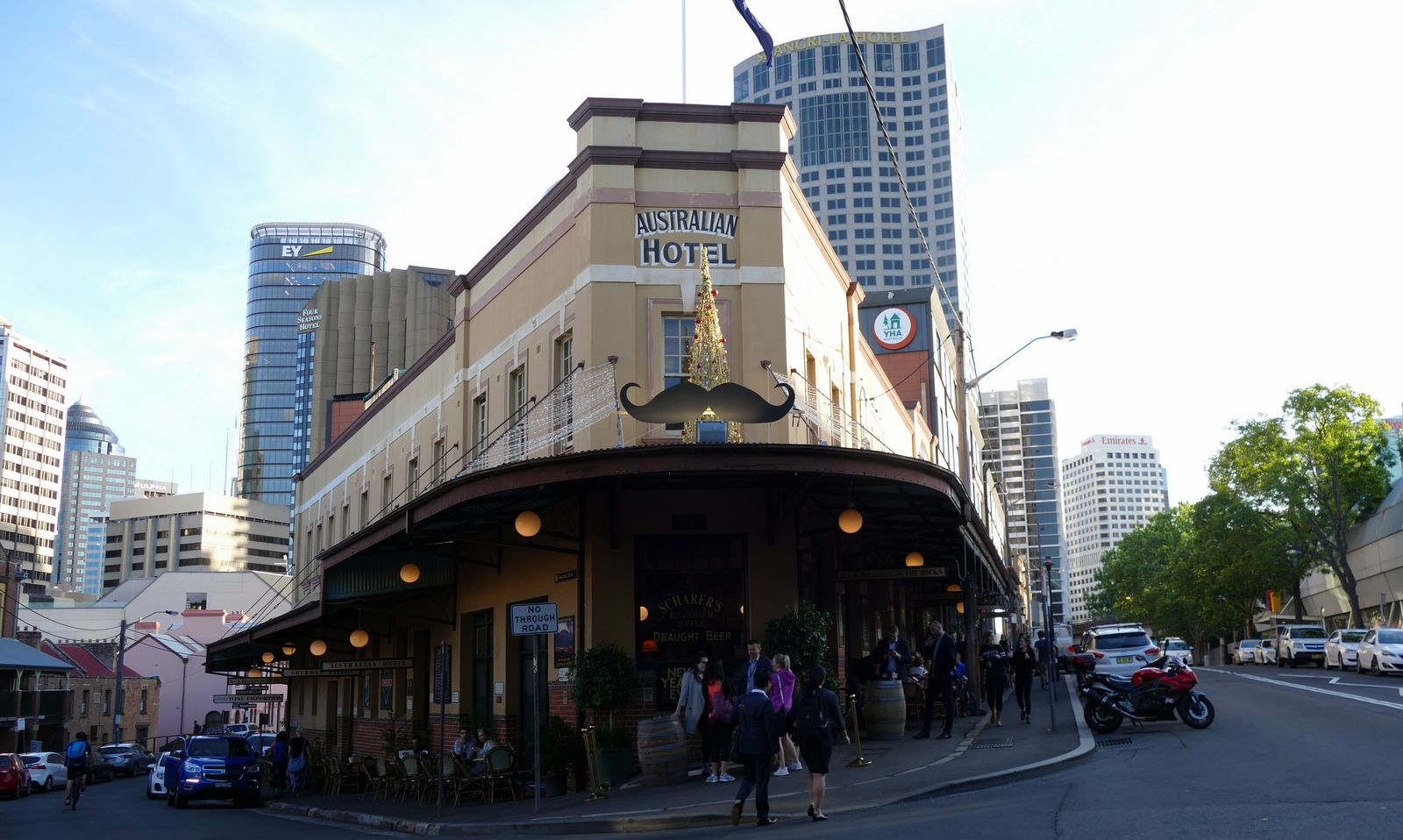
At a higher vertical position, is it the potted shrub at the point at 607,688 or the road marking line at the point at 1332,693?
the potted shrub at the point at 607,688

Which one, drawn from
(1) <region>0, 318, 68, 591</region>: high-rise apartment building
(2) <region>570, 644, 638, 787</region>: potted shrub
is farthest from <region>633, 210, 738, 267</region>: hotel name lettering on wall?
(1) <region>0, 318, 68, 591</region>: high-rise apartment building

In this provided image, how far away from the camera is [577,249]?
67.4ft

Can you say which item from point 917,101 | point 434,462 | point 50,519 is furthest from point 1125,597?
point 50,519

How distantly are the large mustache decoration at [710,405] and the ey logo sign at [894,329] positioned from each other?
32.6 meters

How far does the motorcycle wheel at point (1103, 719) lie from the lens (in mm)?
17312

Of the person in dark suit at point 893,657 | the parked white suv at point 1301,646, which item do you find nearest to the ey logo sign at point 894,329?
the parked white suv at point 1301,646

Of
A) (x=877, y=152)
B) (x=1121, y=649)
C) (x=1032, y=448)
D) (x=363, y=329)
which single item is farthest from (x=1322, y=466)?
(x=1032, y=448)

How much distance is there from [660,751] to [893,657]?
4849 millimetres

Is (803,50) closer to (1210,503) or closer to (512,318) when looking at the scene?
(1210,503)

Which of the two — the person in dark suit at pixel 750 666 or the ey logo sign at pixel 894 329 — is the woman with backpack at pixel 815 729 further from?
the ey logo sign at pixel 894 329

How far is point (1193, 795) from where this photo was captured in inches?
428

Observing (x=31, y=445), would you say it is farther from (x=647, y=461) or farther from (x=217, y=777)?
(x=647, y=461)

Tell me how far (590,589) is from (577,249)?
241 inches

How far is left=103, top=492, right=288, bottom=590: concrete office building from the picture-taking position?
518 feet
